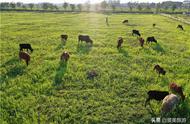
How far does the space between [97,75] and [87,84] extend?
1.31m

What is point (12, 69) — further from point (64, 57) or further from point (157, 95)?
point (157, 95)

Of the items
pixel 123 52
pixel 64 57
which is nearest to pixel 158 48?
pixel 123 52

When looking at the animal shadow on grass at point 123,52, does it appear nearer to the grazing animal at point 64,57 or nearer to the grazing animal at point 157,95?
the grazing animal at point 64,57

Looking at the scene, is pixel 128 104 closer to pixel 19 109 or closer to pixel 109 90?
pixel 109 90

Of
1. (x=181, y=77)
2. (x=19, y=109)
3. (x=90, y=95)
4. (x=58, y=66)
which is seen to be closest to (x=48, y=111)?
(x=19, y=109)

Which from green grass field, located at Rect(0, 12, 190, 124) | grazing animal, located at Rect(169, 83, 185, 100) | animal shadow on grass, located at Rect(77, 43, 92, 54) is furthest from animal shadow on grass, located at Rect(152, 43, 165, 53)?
grazing animal, located at Rect(169, 83, 185, 100)

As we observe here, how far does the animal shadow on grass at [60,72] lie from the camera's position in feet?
41.5

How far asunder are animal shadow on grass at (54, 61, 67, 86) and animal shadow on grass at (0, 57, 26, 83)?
1934mm

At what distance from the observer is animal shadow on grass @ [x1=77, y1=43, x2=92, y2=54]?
61.1 feet

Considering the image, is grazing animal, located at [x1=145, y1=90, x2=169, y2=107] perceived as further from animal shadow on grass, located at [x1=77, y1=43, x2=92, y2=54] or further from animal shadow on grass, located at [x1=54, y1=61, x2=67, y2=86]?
animal shadow on grass, located at [x1=77, y1=43, x2=92, y2=54]

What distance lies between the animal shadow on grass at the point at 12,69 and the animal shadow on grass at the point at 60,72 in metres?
1.93

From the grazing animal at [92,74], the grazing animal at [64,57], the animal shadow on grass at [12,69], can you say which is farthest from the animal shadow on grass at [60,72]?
the animal shadow on grass at [12,69]

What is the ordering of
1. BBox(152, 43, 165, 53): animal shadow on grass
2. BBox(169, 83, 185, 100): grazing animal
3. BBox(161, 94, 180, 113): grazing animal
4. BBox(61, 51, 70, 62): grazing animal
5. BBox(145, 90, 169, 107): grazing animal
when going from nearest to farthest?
BBox(161, 94, 180, 113): grazing animal → BBox(145, 90, 169, 107): grazing animal → BBox(169, 83, 185, 100): grazing animal → BBox(61, 51, 70, 62): grazing animal → BBox(152, 43, 165, 53): animal shadow on grass

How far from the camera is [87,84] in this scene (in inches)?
485
